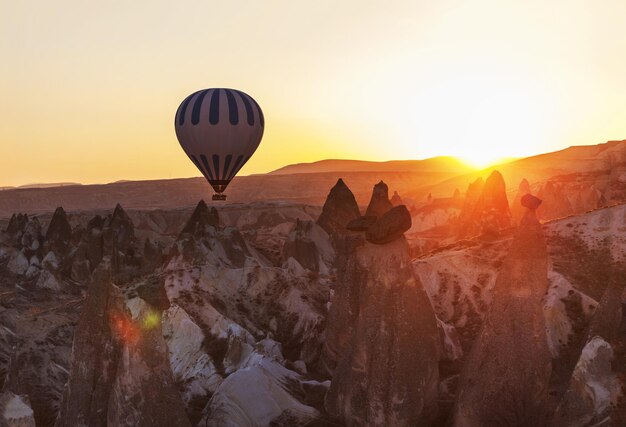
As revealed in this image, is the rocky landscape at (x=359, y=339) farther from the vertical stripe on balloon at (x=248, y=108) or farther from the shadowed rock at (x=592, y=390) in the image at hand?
the vertical stripe on balloon at (x=248, y=108)

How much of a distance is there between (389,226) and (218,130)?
39721 millimetres

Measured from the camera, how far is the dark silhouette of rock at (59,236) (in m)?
60.9

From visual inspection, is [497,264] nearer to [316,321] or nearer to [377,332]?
[316,321]

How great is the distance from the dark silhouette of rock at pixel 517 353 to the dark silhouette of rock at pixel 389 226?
273 centimetres

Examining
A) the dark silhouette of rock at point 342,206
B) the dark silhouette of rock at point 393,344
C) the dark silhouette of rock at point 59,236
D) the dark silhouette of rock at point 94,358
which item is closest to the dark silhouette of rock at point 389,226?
the dark silhouette of rock at point 393,344

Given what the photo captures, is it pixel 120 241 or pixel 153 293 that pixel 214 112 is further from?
pixel 153 293

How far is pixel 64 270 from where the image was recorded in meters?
55.5

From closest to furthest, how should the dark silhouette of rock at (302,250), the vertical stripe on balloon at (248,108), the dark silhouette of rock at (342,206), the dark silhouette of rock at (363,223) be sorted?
the dark silhouette of rock at (363,223), the dark silhouette of rock at (342,206), the dark silhouette of rock at (302,250), the vertical stripe on balloon at (248,108)

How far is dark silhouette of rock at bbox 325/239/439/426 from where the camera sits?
15.1 m

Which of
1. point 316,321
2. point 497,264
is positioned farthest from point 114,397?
point 497,264

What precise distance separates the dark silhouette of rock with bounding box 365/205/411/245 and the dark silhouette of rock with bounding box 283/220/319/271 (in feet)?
110

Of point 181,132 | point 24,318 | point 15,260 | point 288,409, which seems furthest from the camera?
point 15,260

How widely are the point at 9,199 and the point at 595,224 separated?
196776 millimetres

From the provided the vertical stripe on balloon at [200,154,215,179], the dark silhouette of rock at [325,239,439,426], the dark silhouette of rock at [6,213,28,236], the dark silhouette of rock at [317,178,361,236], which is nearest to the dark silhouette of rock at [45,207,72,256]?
the dark silhouette of rock at [6,213,28,236]
